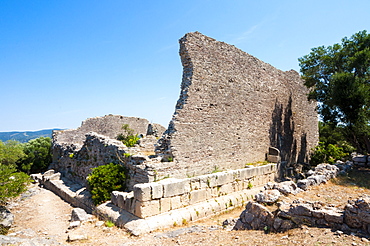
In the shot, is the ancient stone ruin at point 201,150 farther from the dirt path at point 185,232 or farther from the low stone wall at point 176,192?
the dirt path at point 185,232

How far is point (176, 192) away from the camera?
7.15m

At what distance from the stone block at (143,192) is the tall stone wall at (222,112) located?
1.22m

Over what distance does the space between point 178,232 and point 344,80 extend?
34.7ft

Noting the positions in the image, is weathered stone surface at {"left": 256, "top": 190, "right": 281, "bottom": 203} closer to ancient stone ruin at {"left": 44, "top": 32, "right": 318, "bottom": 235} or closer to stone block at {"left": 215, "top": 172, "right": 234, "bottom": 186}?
ancient stone ruin at {"left": 44, "top": 32, "right": 318, "bottom": 235}

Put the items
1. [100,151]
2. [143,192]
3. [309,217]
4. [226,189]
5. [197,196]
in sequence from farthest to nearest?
1. [100,151]
2. [226,189]
3. [197,196]
4. [143,192]
5. [309,217]

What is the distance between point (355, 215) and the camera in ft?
14.5

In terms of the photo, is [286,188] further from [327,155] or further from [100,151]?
[327,155]

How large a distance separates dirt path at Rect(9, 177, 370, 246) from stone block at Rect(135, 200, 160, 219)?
573mm

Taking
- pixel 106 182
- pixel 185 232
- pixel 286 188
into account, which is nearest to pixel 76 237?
pixel 106 182

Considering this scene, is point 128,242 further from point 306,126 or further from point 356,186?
point 306,126

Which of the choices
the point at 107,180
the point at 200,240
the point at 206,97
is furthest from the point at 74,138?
the point at 200,240

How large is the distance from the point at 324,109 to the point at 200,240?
11524 mm

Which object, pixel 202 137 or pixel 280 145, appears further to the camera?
pixel 280 145

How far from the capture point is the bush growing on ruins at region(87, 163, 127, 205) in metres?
7.88
